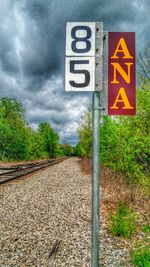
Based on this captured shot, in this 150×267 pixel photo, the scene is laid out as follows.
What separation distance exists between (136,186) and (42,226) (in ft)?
15.7

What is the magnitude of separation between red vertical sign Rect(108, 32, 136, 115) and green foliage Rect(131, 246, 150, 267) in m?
2.46

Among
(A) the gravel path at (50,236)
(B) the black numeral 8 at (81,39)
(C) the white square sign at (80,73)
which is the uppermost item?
(B) the black numeral 8 at (81,39)

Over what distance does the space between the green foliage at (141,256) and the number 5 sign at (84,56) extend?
109 inches

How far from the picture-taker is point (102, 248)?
5.13 metres

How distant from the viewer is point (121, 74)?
9.56ft

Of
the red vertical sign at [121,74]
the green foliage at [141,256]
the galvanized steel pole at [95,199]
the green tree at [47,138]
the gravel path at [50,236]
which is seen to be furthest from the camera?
the green tree at [47,138]

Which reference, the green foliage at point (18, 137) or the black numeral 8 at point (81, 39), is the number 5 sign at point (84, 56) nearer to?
the black numeral 8 at point (81, 39)

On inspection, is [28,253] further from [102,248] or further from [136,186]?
[136,186]

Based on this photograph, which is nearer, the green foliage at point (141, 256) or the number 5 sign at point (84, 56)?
the number 5 sign at point (84, 56)

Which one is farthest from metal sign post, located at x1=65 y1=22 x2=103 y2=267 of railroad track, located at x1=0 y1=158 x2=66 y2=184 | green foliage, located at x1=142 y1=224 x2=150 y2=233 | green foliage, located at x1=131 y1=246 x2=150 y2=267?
railroad track, located at x1=0 y1=158 x2=66 y2=184

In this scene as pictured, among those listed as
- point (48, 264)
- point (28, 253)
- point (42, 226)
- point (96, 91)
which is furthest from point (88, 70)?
point (42, 226)

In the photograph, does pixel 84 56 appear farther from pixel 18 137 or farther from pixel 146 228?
pixel 18 137

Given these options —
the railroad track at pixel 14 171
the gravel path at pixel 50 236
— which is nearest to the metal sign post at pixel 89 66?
the gravel path at pixel 50 236

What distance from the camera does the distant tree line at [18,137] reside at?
42469 mm
